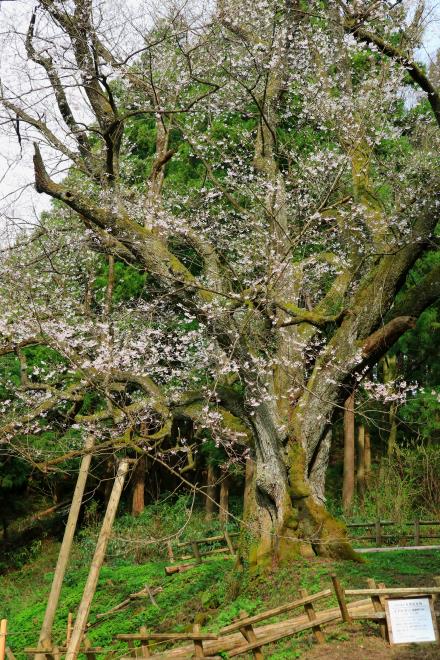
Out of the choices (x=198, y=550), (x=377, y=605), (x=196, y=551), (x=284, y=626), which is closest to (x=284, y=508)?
(x=284, y=626)

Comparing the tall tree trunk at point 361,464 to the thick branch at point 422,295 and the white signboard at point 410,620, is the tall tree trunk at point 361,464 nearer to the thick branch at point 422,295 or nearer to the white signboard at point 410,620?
the thick branch at point 422,295

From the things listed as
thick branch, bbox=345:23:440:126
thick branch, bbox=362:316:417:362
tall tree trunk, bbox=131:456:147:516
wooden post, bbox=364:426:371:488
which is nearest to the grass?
tall tree trunk, bbox=131:456:147:516

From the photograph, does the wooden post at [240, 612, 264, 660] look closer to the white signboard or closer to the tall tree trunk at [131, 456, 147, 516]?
the white signboard

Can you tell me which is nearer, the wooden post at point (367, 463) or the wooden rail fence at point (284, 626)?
the wooden rail fence at point (284, 626)

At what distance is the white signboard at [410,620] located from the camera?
5950 mm

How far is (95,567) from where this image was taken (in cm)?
696

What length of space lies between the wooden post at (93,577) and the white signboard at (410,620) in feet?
9.51

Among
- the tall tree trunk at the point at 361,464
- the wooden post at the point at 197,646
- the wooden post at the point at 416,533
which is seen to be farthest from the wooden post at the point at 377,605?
the tall tree trunk at the point at 361,464

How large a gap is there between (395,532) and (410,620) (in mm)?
7777

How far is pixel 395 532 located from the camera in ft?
44.1

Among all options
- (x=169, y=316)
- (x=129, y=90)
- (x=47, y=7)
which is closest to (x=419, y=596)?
(x=169, y=316)

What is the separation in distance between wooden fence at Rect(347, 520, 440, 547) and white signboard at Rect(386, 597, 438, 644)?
6701 mm

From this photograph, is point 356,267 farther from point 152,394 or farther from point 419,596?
point 419,596

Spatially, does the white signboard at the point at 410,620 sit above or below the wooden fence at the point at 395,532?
below
